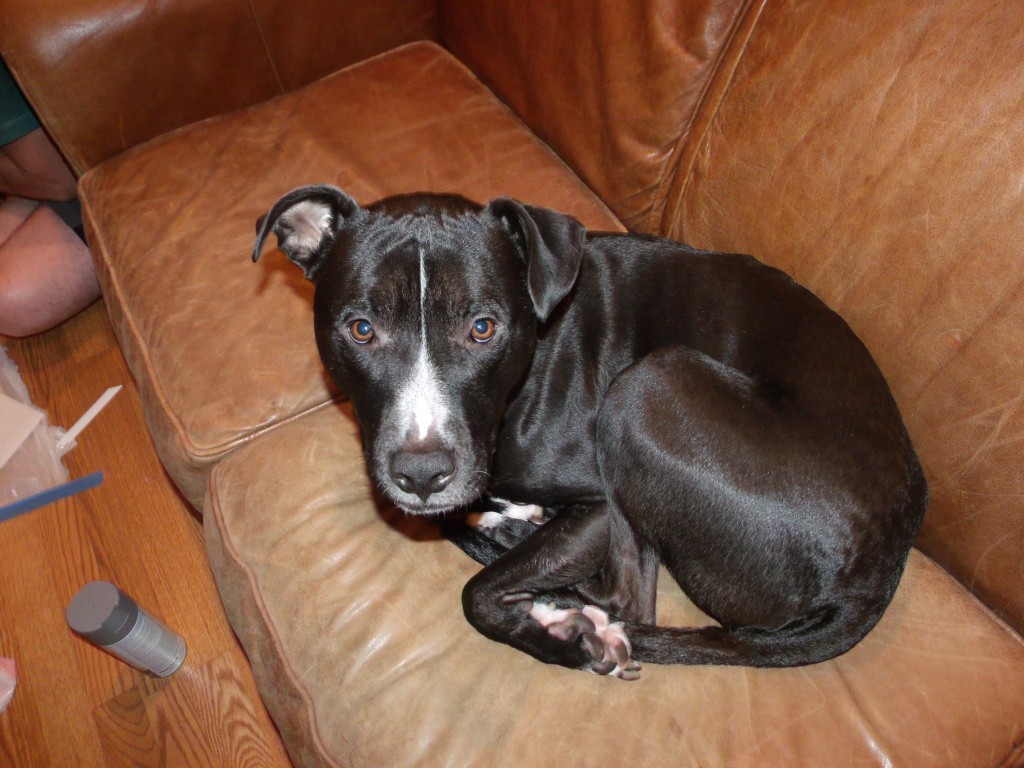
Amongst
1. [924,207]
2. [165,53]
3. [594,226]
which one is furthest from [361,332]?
[165,53]

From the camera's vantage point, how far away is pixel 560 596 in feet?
7.05

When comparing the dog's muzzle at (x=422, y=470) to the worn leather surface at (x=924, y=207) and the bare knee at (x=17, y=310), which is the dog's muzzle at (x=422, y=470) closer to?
the worn leather surface at (x=924, y=207)

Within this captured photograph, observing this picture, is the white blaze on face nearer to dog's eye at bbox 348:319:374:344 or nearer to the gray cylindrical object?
dog's eye at bbox 348:319:374:344

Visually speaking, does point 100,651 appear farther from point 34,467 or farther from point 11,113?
point 11,113

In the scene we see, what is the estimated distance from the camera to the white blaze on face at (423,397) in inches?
68.3

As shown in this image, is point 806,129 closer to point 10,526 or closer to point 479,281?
point 479,281

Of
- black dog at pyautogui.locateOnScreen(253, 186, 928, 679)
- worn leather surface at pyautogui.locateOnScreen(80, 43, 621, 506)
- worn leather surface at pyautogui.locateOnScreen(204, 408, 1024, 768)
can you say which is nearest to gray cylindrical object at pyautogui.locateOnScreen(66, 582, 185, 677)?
worn leather surface at pyautogui.locateOnScreen(80, 43, 621, 506)

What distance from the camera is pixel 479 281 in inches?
72.9

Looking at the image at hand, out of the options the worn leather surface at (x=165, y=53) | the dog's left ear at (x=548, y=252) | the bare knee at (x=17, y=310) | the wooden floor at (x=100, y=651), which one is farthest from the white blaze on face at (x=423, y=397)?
the bare knee at (x=17, y=310)

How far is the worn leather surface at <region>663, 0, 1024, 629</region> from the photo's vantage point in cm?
167

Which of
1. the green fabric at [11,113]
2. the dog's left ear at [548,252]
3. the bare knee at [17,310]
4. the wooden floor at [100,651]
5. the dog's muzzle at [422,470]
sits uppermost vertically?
the dog's left ear at [548,252]

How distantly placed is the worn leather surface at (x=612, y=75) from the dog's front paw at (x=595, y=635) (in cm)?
144

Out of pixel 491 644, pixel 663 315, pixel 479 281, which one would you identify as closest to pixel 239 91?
pixel 479 281

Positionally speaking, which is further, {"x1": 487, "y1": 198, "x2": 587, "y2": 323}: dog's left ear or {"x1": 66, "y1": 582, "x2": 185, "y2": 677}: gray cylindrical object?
{"x1": 66, "y1": 582, "x2": 185, "y2": 677}: gray cylindrical object
